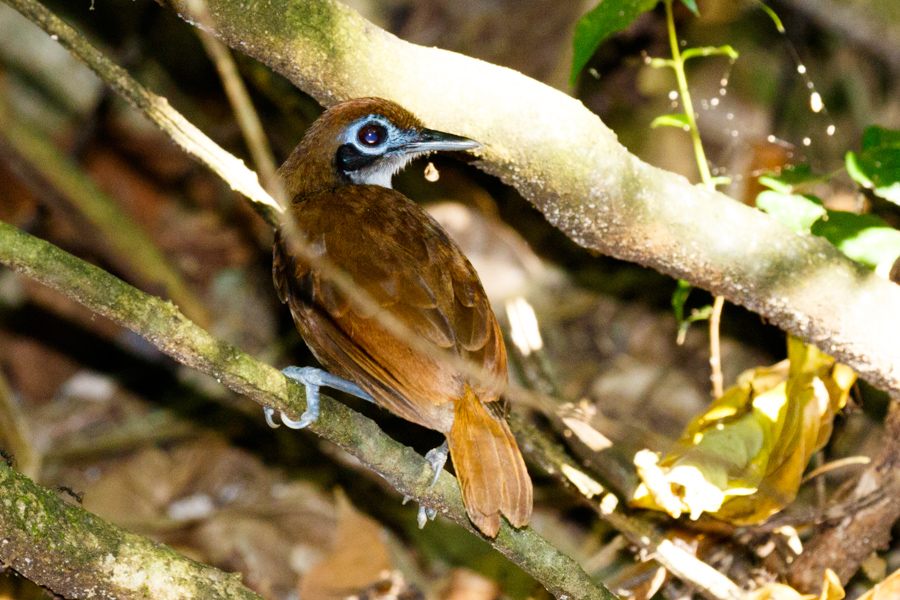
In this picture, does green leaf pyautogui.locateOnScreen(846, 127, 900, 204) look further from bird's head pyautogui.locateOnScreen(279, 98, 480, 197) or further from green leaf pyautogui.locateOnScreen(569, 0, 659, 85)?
bird's head pyautogui.locateOnScreen(279, 98, 480, 197)

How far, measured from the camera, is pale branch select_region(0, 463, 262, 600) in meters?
2.14

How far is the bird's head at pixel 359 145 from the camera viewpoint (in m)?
2.78

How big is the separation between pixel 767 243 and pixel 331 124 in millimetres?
1437

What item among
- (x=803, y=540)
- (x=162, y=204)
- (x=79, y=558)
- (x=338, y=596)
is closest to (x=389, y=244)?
(x=79, y=558)

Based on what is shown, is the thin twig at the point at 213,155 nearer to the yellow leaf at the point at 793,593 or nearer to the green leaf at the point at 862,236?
the yellow leaf at the point at 793,593

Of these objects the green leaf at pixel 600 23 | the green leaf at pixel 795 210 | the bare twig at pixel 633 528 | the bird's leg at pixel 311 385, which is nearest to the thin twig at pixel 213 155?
the bird's leg at pixel 311 385

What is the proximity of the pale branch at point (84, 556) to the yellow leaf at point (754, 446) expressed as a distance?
1.31 meters

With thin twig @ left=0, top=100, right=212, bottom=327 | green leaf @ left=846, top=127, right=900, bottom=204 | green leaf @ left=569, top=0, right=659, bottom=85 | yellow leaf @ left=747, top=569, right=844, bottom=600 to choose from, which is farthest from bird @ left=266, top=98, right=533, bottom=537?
thin twig @ left=0, top=100, right=212, bottom=327

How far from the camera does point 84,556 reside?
2189 mm

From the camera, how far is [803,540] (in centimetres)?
360

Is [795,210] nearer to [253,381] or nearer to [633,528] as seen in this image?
[633,528]

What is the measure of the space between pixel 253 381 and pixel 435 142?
38.0 inches

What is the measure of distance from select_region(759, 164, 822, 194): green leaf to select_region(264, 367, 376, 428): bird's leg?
1551mm

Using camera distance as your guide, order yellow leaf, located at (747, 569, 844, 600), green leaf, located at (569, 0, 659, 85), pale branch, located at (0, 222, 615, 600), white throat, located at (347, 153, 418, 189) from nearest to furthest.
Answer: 1. pale branch, located at (0, 222, 615, 600)
2. yellow leaf, located at (747, 569, 844, 600)
3. green leaf, located at (569, 0, 659, 85)
4. white throat, located at (347, 153, 418, 189)
